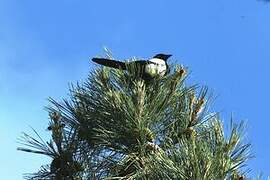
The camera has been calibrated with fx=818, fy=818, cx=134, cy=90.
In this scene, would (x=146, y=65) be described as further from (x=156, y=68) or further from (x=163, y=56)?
(x=163, y=56)

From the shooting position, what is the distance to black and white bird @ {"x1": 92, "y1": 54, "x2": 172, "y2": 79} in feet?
12.6

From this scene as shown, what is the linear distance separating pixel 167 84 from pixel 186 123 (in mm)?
231

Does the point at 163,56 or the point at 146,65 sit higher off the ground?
the point at 163,56

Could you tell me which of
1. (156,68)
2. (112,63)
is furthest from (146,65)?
(112,63)

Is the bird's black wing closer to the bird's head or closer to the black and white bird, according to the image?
the black and white bird

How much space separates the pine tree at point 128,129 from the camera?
11.4 ft

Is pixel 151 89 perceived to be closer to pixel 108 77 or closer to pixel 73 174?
pixel 108 77

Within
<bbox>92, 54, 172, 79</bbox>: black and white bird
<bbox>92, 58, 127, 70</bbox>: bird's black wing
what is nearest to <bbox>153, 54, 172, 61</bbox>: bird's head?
<bbox>92, 54, 172, 79</bbox>: black and white bird

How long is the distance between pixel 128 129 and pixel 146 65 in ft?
1.33

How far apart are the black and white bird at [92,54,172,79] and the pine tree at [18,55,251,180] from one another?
0.03 m

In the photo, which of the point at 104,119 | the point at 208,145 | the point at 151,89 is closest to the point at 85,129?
the point at 104,119

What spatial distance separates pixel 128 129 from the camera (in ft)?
11.8

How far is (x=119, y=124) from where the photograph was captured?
3.63 metres

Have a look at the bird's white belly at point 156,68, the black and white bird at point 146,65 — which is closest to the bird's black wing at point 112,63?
the black and white bird at point 146,65
